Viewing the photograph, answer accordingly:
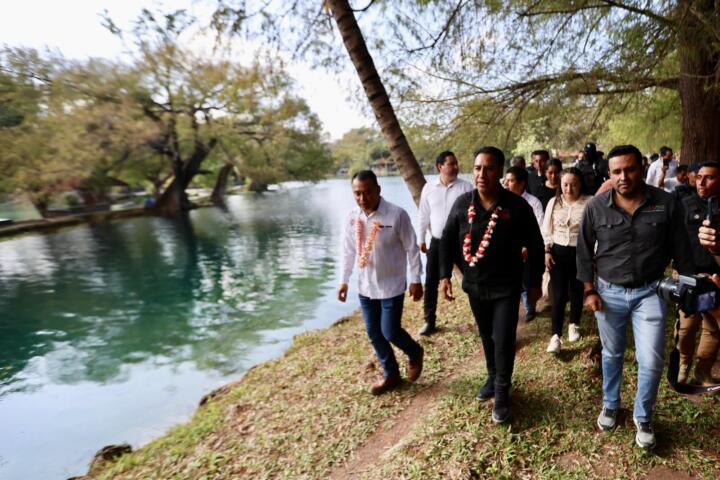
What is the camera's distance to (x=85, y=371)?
7117 mm

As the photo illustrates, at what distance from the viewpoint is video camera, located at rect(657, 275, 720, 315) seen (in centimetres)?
212

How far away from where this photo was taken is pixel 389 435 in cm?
304

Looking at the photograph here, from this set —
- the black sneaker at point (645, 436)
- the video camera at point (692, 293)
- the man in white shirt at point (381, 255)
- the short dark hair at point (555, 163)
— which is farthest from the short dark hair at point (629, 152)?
the short dark hair at point (555, 163)

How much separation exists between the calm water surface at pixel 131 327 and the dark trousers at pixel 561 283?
4.62 m

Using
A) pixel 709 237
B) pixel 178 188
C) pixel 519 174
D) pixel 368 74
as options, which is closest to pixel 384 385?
pixel 519 174

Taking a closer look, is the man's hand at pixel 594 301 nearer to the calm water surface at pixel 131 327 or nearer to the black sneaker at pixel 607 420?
the black sneaker at pixel 607 420

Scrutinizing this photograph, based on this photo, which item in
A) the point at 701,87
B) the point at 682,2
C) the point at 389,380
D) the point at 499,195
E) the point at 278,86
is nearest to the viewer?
the point at 499,195

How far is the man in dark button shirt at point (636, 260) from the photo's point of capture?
2248mm

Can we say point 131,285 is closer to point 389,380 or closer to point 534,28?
point 389,380

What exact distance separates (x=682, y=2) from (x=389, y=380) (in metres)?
4.66

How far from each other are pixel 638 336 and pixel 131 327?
32.2 feet

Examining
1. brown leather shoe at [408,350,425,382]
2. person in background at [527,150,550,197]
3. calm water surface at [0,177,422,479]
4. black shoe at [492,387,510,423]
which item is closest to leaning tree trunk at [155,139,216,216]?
calm water surface at [0,177,422,479]

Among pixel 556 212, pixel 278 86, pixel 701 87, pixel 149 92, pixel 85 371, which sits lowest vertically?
pixel 85 371

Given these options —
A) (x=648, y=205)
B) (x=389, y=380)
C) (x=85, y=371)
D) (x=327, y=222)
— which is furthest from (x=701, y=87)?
(x=327, y=222)
